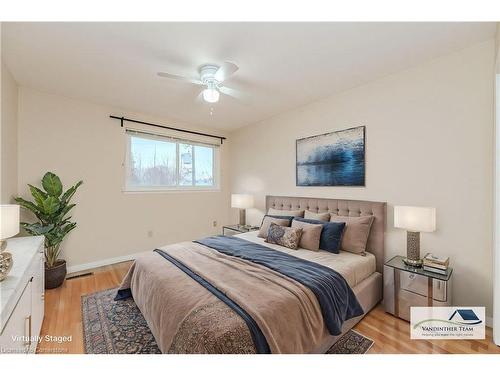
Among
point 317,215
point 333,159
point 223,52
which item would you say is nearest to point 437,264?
point 317,215

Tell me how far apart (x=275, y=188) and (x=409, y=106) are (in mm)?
2204

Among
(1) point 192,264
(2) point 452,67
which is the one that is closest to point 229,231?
(1) point 192,264

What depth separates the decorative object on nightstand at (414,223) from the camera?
2.08 meters

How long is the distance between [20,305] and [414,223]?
304 centimetres

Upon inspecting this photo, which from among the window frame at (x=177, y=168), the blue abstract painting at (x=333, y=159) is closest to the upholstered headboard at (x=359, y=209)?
the blue abstract painting at (x=333, y=159)

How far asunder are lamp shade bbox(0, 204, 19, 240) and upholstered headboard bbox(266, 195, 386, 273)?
3.03 meters

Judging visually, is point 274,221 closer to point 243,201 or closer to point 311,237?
point 311,237

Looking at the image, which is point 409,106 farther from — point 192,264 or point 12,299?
point 12,299

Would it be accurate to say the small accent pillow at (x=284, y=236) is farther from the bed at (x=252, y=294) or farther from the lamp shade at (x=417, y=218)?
the lamp shade at (x=417, y=218)

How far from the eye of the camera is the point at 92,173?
3.39m

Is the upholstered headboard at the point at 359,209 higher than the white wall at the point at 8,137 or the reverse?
the reverse

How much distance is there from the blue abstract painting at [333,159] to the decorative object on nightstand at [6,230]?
124 inches

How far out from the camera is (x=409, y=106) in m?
2.44

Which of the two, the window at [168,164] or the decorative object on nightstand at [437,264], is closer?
the decorative object on nightstand at [437,264]
